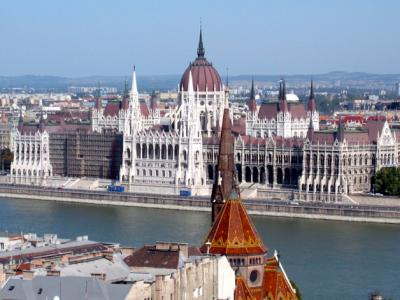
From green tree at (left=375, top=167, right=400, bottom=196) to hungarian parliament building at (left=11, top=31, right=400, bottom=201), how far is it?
1337mm

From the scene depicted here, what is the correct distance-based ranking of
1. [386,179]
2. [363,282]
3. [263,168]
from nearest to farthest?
[363,282]
[386,179]
[263,168]

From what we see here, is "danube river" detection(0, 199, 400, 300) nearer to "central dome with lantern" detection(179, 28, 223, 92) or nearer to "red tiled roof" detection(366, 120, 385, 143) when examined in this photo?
"red tiled roof" detection(366, 120, 385, 143)

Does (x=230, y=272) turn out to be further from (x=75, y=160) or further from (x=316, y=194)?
(x=75, y=160)

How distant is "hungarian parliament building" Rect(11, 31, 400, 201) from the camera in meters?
58.0

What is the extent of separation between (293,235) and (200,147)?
58.2ft

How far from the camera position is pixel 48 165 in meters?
67.3

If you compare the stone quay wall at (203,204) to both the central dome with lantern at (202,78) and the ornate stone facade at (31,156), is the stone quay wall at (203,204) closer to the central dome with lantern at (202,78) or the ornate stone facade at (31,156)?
the ornate stone facade at (31,156)

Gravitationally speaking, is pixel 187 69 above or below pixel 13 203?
above

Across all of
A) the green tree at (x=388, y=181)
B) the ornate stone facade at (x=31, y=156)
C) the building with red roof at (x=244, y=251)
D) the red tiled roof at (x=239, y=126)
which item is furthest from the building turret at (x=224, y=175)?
the ornate stone facade at (x=31, y=156)

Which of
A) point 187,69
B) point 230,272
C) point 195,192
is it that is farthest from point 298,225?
point 230,272

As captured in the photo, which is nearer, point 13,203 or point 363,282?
point 363,282

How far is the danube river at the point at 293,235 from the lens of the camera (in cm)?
3284

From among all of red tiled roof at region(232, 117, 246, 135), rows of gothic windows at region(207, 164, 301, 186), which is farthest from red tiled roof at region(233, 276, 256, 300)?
red tiled roof at region(232, 117, 246, 135)

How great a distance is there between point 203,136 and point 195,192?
543cm
